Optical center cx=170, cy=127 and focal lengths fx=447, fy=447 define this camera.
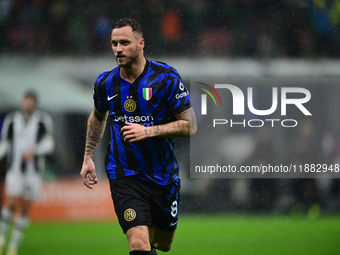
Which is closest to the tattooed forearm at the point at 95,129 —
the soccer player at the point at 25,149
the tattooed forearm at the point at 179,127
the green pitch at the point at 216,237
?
the tattooed forearm at the point at 179,127

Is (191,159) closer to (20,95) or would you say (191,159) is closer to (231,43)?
(231,43)

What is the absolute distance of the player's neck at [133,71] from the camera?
2709 mm

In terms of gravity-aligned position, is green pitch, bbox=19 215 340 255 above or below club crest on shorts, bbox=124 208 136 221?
below

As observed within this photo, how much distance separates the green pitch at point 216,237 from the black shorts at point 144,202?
177 cm

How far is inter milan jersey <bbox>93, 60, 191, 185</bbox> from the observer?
8.82 feet

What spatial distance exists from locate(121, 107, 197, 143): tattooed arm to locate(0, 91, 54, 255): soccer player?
110 inches

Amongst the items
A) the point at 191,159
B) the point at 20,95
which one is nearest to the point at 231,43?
the point at 191,159

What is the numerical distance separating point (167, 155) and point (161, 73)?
518mm

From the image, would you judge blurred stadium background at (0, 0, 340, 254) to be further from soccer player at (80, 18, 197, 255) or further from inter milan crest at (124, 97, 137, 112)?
inter milan crest at (124, 97, 137, 112)

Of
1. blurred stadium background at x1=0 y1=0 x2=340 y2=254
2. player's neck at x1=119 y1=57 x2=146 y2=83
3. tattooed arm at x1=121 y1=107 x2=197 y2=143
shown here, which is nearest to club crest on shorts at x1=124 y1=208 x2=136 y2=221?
tattooed arm at x1=121 y1=107 x2=197 y2=143

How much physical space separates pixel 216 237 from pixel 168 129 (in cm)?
293

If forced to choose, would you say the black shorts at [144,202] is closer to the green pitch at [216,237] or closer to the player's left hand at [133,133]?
the player's left hand at [133,133]

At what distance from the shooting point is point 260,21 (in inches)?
245

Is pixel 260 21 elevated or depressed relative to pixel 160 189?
elevated
